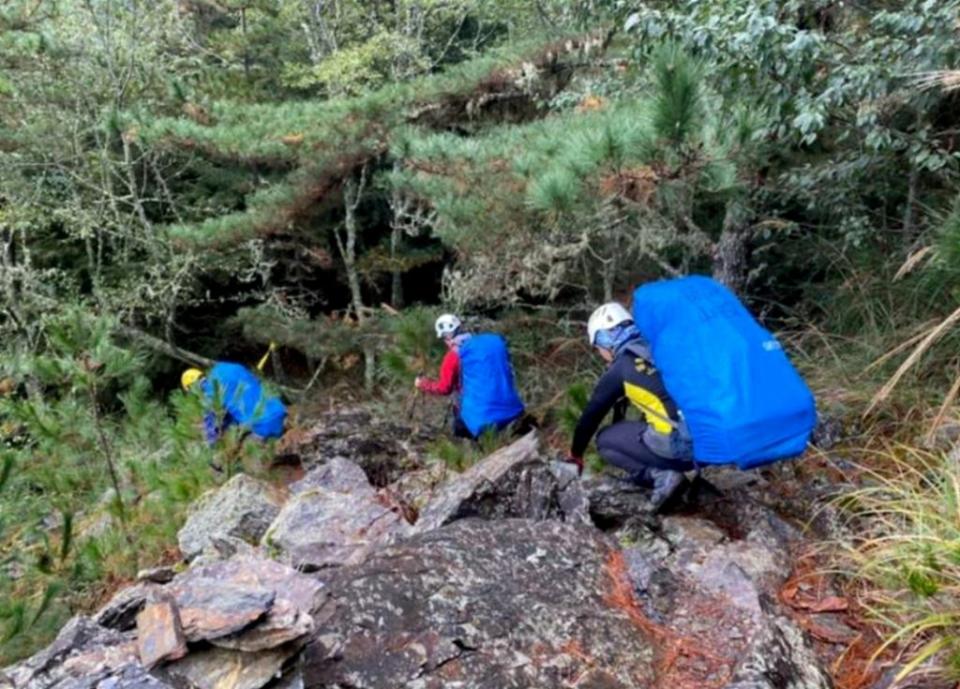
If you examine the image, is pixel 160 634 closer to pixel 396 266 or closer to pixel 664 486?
pixel 664 486

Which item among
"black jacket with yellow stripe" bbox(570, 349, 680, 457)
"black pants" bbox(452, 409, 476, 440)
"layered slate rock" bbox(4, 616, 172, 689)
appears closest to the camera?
"layered slate rock" bbox(4, 616, 172, 689)

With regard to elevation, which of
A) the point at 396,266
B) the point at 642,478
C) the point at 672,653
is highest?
the point at 672,653

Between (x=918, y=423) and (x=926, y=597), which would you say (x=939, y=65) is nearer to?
(x=918, y=423)

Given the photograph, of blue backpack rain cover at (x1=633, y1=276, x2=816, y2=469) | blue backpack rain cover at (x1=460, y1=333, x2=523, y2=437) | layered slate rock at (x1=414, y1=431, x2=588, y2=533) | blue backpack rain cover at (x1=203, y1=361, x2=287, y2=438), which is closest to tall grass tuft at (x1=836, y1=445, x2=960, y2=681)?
blue backpack rain cover at (x1=633, y1=276, x2=816, y2=469)

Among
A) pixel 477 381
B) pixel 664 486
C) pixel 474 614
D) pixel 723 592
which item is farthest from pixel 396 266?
pixel 474 614

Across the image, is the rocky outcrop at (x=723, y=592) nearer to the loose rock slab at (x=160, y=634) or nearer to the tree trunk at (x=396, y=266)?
the loose rock slab at (x=160, y=634)

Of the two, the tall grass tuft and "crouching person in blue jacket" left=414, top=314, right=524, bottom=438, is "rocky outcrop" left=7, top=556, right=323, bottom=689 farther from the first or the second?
"crouching person in blue jacket" left=414, top=314, right=524, bottom=438

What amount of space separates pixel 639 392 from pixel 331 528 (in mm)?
1754

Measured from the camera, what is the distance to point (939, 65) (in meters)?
3.67

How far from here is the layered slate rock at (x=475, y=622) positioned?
8.43 feet

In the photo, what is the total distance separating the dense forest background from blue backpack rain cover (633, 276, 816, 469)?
0.51m

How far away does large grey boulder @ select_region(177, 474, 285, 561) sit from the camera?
4.62m

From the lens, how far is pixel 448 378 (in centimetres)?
608

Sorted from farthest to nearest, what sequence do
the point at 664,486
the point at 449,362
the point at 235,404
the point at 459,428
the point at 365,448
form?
1. the point at 365,448
2. the point at 459,428
3. the point at 449,362
4. the point at 235,404
5. the point at 664,486
